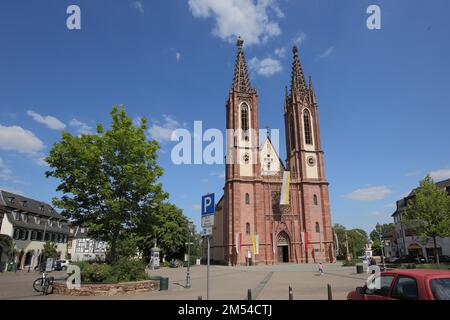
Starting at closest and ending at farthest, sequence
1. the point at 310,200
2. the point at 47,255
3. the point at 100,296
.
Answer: the point at 100,296 → the point at 47,255 → the point at 310,200

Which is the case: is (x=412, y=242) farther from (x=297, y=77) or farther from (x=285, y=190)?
(x=297, y=77)

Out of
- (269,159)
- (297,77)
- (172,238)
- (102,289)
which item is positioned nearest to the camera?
(102,289)

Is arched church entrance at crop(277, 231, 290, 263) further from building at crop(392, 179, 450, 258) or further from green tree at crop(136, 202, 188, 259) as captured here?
building at crop(392, 179, 450, 258)

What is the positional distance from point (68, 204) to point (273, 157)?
139 feet

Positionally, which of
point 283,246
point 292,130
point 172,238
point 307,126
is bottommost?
point 283,246

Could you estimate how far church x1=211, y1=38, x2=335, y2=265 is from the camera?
46531mm

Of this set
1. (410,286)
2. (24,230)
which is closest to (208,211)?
(410,286)

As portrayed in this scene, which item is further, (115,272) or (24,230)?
(24,230)

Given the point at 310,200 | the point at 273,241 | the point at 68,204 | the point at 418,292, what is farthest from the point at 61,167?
the point at 310,200

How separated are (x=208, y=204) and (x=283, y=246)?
4202cm

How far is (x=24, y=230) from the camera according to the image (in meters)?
44.8

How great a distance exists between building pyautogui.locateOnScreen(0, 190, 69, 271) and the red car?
4473 centimetres

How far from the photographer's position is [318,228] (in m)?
48.9
